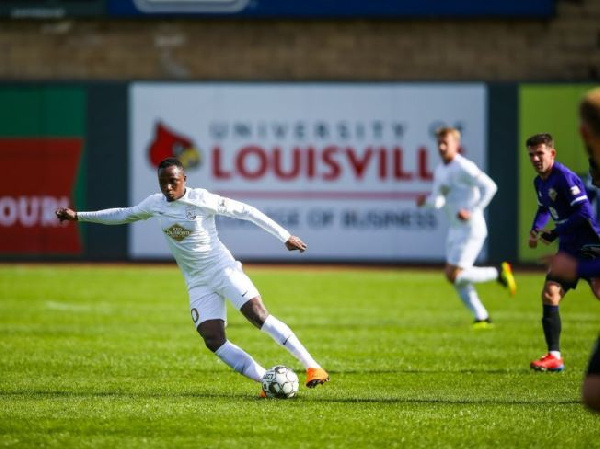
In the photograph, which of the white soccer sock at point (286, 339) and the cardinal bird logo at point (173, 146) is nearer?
the white soccer sock at point (286, 339)

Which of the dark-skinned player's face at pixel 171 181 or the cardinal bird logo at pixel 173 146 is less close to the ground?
the dark-skinned player's face at pixel 171 181

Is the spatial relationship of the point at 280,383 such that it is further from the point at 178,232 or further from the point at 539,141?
the point at 539,141

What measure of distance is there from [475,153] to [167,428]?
63.3 feet

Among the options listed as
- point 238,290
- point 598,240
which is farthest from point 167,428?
point 598,240

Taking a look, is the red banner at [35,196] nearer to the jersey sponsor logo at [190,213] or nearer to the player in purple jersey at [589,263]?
the jersey sponsor logo at [190,213]

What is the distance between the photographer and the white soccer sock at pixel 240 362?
32.9 feet

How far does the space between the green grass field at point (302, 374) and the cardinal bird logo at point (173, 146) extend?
19.2 feet

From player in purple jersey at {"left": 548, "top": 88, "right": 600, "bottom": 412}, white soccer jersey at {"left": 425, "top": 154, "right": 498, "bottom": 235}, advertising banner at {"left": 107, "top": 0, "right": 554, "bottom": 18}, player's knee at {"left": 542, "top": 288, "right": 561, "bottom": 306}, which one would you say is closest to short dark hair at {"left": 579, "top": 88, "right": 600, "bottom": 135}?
player in purple jersey at {"left": 548, "top": 88, "right": 600, "bottom": 412}

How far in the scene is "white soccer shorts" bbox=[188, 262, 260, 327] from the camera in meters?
10.0

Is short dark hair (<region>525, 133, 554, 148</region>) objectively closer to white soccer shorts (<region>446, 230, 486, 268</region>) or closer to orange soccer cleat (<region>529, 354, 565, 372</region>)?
orange soccer cleat (<region>529, 354, 565, 372</region>)

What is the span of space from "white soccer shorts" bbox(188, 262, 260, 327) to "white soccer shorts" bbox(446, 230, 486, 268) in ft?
19.5

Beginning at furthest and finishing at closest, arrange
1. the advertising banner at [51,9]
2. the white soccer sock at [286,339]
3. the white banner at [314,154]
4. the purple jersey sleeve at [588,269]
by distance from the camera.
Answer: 1. the advertising banner at [51,9]
2. the white banner at [314,154]
3. the white soccer sock at [286,339]
4. the purple jersey sleeve at [588,269]

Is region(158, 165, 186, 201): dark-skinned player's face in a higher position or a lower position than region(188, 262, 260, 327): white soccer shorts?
higher

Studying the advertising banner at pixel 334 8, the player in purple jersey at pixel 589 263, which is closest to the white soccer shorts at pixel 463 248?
the player in purple jersey at pixel 589 263
